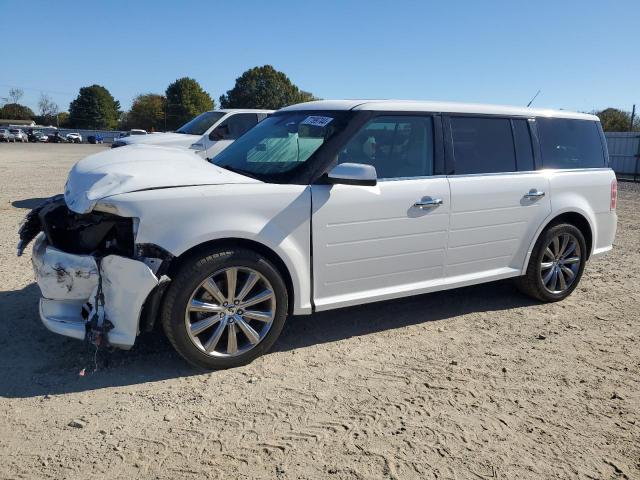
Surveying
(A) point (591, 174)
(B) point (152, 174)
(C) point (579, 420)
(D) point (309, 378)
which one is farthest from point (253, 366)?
(A) point (591, 174)

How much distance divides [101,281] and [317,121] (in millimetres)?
2022

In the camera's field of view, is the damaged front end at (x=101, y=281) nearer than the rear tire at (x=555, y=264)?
Yes

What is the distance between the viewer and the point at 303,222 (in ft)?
12.0

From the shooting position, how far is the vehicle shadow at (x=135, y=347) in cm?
338

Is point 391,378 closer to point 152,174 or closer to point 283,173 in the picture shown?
point 283,173

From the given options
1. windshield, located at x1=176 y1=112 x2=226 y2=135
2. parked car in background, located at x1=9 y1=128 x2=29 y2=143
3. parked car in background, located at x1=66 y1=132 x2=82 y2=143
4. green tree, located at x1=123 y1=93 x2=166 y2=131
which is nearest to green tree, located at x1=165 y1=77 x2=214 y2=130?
green tree, located at x1=123 y1=93 x2=166 y2=131

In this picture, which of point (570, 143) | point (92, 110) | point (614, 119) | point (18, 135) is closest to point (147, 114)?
point (92, 110)

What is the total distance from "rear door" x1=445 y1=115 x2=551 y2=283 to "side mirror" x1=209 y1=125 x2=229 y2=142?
718cm

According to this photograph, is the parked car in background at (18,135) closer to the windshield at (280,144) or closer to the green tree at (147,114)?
the green tree at (147,114)

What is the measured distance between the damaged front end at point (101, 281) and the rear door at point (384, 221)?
46.0 inches

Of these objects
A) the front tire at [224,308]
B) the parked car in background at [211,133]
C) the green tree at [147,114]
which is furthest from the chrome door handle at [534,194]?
the green tree at [147,114]

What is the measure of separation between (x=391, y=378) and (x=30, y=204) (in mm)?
8931

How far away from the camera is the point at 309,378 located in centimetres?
353

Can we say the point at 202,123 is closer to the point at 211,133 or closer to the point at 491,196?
the point at 211,133
